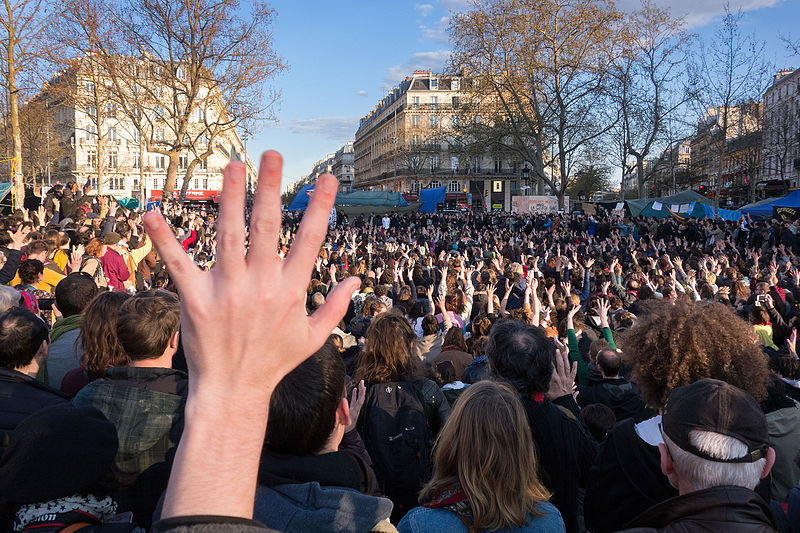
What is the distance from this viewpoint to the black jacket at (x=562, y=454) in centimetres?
282

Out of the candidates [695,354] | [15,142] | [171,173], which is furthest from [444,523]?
[171,173]

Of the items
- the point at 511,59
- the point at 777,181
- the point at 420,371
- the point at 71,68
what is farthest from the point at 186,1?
the point at 777,181

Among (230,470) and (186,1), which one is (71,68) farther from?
(230,470)

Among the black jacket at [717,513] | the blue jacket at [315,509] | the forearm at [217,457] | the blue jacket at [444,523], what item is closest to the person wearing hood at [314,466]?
the blue jacket at [315,509]

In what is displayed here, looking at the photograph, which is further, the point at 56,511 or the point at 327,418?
the point at 327,418

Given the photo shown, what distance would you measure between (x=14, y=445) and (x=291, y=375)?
76 centimetres

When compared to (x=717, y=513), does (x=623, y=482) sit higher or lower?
lower

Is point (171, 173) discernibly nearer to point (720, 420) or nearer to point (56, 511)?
point (56, 511)

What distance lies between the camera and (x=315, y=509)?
5.13 ft

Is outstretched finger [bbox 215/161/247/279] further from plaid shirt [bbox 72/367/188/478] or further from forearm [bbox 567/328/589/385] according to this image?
forearm [bbox 567/328/589/385]

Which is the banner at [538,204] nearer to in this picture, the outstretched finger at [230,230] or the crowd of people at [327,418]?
the crowd of people at [327,418]

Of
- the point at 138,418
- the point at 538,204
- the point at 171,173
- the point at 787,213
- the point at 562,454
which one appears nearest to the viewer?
the point at 138,418

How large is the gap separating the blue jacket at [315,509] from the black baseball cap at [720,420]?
968 mm

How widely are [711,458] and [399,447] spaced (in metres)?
1.74
